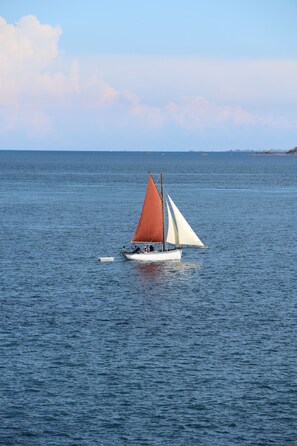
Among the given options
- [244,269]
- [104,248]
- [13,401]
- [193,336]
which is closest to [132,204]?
[104,248]

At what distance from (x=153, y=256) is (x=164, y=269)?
366 centimetres

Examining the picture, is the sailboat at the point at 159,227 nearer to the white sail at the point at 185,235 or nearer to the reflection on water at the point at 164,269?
the white sail at the point at 185,235

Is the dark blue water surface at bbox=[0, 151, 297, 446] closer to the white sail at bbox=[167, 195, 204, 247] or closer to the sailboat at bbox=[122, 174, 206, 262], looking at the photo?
the white sail at bbox=[167, 195, 204, 247]

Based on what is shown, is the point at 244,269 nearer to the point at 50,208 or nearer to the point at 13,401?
the point at 13,401

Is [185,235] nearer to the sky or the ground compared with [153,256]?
nearer to the sky

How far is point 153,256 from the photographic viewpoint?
9775cm

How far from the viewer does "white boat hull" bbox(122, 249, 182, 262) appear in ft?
→ 320

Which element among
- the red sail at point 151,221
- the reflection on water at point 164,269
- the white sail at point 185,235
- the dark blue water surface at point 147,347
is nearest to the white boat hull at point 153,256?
the reflection on water at point 164,269

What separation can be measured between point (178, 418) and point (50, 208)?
117 metres

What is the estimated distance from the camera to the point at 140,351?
2375 inches

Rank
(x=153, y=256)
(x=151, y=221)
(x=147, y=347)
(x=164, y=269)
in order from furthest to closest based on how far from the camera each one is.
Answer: (x=151, y=221) < (x=153, y=256) < (x=164, y=269) < (x=147, y=347)

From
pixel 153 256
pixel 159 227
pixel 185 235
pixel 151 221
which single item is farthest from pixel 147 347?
pixel 151 221

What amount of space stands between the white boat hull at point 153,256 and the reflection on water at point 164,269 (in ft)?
2.12

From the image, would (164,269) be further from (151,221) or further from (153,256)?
(151,221)
